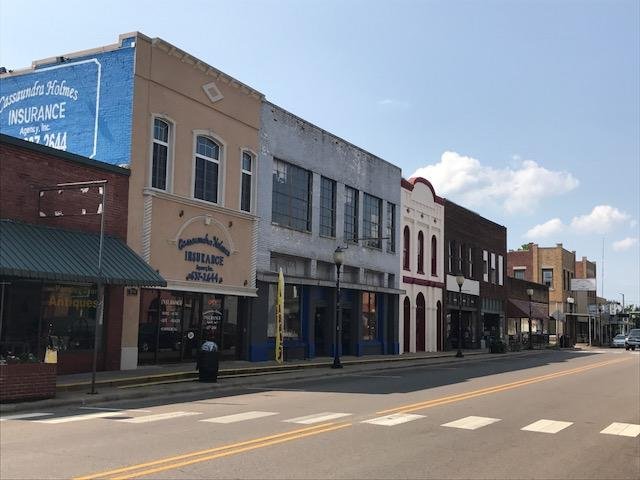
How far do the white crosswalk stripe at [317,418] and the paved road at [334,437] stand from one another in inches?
0.8

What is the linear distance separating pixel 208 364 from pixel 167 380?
1131 mm

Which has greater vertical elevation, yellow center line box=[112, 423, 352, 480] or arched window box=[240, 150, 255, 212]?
arched window box=[240, 150, 255, 212]

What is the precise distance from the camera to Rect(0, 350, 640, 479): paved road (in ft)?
25.4

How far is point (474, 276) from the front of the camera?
1788 inches

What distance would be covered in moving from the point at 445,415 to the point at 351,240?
18.7 metres

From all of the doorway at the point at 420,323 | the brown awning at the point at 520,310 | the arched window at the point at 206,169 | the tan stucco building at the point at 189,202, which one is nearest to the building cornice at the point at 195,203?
the tan stucco building at the point at 189,202

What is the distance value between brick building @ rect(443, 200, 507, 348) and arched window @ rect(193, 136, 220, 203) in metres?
20.0

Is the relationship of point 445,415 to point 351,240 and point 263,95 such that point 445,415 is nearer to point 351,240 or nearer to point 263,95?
point 263,95

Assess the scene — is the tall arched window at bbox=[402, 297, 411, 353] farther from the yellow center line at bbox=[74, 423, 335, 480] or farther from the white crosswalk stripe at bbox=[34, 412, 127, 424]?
the yellow center line at bbox=[74, 423, 335, 480]

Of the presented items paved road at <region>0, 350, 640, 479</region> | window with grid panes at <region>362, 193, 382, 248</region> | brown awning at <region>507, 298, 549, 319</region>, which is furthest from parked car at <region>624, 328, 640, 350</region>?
paved road at <region>0, 350, 640, 479</region>

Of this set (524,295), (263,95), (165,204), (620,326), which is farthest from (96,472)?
(620,326)

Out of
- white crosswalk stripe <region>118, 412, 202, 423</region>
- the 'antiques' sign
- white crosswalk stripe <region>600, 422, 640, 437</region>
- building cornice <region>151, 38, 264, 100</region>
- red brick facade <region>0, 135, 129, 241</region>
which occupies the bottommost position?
white crosswalk stripe <region>600, 422, 640, 437</region>

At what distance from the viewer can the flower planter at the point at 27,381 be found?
12469 millimetres

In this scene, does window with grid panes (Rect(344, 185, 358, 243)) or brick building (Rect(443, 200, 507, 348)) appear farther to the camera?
brick building (Rect(443, 200, 507, 348))
